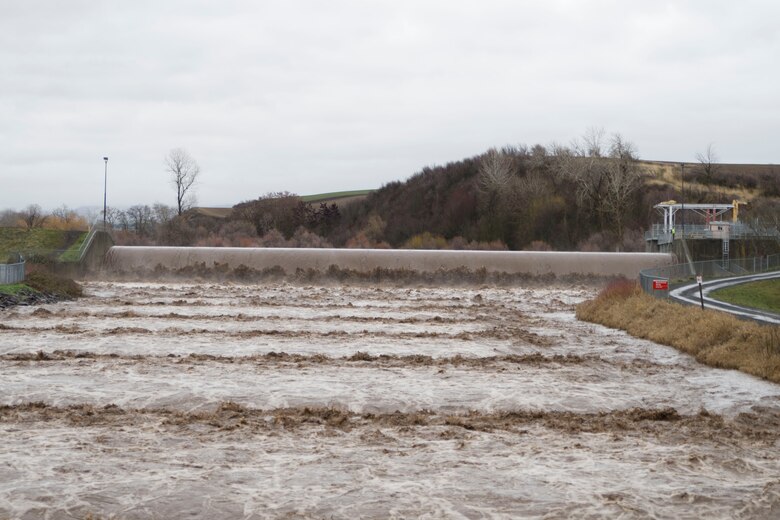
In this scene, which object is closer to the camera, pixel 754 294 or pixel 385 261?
pixel 754 294

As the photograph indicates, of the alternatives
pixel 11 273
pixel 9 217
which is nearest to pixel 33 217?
pixel 9 217

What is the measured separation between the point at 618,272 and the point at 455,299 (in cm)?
1256

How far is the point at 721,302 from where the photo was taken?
1040 inches

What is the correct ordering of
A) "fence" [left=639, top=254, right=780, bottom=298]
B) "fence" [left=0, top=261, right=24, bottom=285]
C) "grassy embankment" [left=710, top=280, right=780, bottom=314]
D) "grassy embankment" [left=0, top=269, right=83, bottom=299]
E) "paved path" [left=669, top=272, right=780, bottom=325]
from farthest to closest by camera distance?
"fence" [left=639, top=254, right=780, bottom=298], "fence" [left=0, top=261, right=24, bottom=285], "grassy embankment" [left=0, top=269, right=83, bottom=299], "grassy embankment" [left=710, top=280, right=780, bottom=314], "paved path" [left=669, top=272, right=780, bottom=325]

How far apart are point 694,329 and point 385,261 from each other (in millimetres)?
24670

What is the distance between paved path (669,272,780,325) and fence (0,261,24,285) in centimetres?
2152

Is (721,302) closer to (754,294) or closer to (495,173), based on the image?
(754,294)

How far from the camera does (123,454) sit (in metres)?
9.69

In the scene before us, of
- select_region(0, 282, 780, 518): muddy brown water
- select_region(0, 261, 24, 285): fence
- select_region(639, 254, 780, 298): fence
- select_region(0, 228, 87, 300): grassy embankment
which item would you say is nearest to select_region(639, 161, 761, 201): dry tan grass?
select_region(639, 254, 780, 298): fence

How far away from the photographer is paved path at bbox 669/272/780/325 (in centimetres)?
2117

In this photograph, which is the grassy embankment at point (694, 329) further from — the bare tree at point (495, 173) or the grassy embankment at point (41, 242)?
the bare tree at point (495, 173)

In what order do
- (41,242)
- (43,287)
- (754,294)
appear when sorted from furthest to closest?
(41,242)
(43,287)
(754,294)

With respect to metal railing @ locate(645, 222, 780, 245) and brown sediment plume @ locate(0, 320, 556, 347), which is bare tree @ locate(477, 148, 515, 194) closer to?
metal railing @ locate(645, 222, 780, 245)

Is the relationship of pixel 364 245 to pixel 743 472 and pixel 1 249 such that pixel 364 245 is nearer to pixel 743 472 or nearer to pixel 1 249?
pixel 1 249
